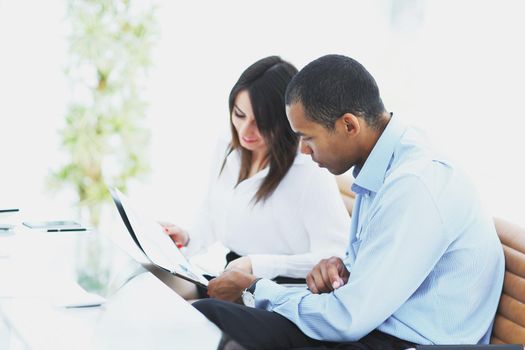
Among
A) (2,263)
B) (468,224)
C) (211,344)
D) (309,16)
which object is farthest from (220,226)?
(309,16)

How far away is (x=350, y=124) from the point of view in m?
1.76

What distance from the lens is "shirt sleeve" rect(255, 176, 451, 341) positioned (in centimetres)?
162

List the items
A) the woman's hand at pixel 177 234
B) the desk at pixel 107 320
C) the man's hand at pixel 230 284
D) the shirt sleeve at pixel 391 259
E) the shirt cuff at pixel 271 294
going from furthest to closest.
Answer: the woman's hand at pixel 177 234 < the man's hand at pixel 230 284 < the shirt cuff at pixel 271 294 < the shirt sleeve at pixel 391 259 < the desk at pixel 107 320

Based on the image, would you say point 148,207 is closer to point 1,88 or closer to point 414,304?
point 1,88

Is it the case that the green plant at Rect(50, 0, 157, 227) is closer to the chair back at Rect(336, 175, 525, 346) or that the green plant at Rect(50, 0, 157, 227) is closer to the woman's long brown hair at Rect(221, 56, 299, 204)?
the woman's long brown hair at Rect(221, 56, 299, 204)

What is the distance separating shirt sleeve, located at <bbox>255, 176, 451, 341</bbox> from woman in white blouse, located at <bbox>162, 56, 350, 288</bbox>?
1.98ft

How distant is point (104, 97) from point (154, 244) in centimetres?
196

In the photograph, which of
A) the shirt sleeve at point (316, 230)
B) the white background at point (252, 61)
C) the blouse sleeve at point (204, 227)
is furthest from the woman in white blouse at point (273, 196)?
the white background at point (252, 61)

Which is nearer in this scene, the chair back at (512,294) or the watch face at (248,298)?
the chair back at (512,294)

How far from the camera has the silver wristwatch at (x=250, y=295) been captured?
1.99m

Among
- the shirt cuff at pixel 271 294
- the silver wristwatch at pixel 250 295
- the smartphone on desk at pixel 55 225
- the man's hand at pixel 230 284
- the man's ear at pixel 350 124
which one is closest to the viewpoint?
the man's ear at pixel 350 124

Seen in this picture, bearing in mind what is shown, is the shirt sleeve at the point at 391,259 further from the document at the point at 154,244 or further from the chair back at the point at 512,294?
the document at the point at 154,244

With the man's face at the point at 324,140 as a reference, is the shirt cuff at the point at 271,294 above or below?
below

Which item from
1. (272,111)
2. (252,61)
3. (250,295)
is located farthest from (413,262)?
(252,61)
